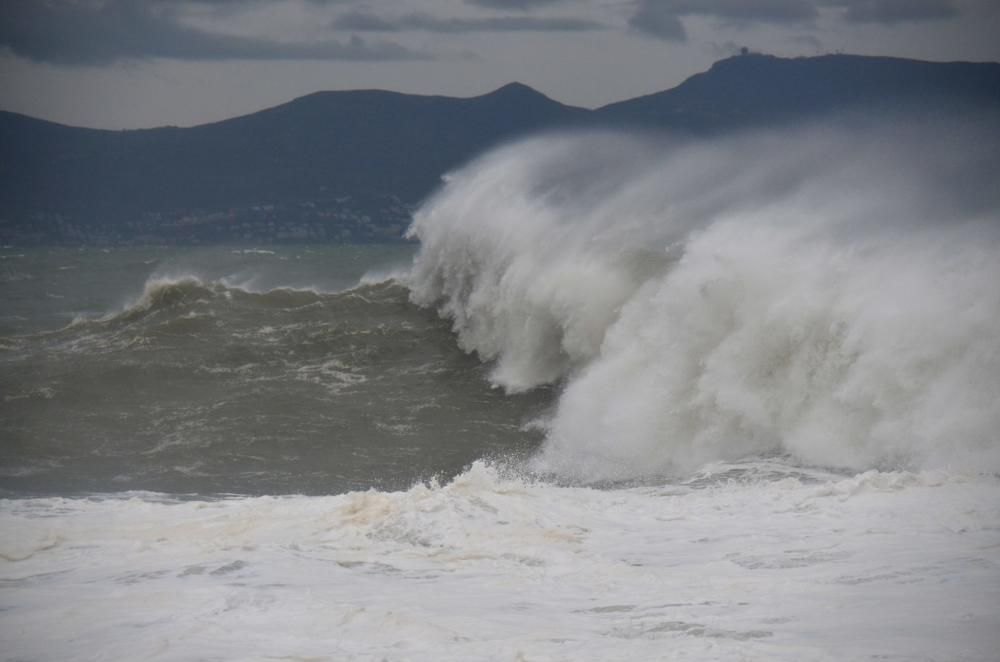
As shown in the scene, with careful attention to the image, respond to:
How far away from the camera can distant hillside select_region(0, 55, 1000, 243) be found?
114ft

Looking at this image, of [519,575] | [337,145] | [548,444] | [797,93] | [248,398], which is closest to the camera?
[519,575]

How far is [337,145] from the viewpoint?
253ft

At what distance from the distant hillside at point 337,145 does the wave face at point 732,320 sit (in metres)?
7.41

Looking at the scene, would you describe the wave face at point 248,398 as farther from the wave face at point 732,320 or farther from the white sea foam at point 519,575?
the white sea foam at point 519,575

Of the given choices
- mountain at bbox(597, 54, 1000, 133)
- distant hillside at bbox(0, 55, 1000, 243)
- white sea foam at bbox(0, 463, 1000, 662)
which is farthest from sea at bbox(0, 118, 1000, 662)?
distant hillside at bbox(0, 55, 1000, 243)

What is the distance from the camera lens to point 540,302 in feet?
61.0

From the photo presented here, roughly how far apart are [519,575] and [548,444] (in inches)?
247

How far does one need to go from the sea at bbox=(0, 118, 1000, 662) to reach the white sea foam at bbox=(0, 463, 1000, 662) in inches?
1.2

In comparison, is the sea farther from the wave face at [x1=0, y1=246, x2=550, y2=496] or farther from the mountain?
the mountain

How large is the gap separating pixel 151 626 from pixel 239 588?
79 centimetres

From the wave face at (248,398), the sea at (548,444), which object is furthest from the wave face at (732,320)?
the wave face at (248,398)

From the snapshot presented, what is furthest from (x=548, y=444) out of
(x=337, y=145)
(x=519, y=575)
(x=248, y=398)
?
(x=337, y=145)

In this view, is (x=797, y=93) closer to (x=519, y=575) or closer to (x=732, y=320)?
(x=732, y=320)

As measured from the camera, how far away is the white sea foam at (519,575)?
616 cm
